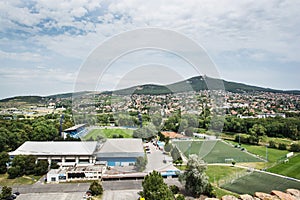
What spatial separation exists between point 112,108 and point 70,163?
412 cm

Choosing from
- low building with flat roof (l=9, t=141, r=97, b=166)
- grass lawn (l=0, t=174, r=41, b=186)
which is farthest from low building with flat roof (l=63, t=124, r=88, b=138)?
grass lawn (l=0, t=174, r=41, b=186)

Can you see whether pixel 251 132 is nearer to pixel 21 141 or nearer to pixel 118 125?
pixel 118 125

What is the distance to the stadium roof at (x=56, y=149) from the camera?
356 inches

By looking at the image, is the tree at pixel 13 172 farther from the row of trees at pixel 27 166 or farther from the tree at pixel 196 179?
the tree at pixel 196 179

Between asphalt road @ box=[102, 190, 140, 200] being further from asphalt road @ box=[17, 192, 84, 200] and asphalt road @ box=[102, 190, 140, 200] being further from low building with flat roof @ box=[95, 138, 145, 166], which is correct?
low building with flat roof @ box=[95, 138, 145, 166]

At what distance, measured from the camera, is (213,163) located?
9562 mm

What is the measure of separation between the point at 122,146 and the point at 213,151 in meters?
4.48

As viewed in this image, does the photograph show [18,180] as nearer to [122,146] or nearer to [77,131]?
[122,146]

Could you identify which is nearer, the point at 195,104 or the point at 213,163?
the point at 213,163

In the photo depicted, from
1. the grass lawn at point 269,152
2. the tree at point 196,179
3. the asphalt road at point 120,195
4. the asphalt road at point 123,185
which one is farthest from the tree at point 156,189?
the grass lawn at point 269,152

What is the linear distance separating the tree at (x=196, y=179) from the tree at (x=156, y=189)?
938mm

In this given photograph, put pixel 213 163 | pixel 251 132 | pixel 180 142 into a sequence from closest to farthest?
pixel 213 163 < pixel 180 142 < pixel 251 132

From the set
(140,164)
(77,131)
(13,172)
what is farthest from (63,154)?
(77,131)

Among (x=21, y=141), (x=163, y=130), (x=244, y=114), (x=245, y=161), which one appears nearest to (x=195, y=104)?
(x=163, y=130)
